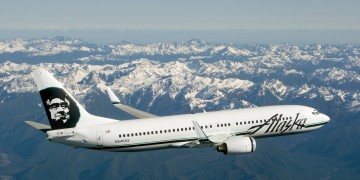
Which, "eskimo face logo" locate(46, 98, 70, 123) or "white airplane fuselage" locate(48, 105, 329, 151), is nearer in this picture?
"eskimo face logo" locate(46, 98, 70, 123)

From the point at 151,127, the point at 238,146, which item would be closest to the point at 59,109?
the point at 151,127

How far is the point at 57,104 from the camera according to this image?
2825 inches

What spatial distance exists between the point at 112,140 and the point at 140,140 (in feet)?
17.3

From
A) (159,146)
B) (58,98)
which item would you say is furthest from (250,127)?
(58,98)

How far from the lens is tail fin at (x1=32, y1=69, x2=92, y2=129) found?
69.7 m

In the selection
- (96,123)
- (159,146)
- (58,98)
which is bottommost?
(159,146)

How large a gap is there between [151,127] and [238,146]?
16.8m

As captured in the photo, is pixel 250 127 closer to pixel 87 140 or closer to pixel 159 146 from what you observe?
pixel 159 146

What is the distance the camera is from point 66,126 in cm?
7381

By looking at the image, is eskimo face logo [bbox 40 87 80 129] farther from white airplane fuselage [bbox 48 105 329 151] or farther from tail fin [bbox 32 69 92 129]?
white airplane fuselage [bbox 48 105 329 151]

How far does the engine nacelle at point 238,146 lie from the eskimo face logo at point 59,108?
27.8 meters

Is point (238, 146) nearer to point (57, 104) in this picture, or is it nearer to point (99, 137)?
point (99, 137)

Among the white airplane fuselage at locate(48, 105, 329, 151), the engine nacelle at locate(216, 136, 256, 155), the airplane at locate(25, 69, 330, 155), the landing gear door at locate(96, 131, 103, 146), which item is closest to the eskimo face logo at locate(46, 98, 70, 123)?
the airplane at locate(25, 69, 330, 155)

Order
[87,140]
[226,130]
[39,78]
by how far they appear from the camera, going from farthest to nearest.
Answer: [226,130] → [87,140] → [39,78]
